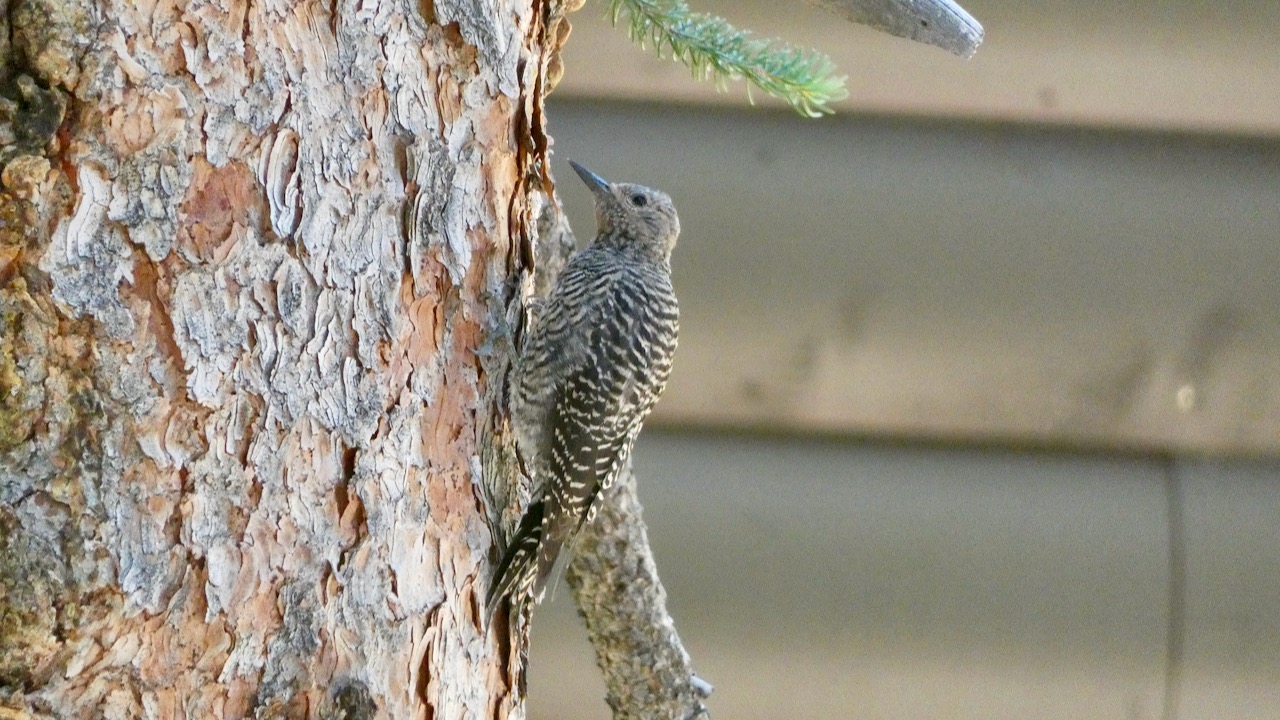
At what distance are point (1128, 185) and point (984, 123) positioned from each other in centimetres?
40

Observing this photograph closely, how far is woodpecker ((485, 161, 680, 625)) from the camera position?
2.03 m

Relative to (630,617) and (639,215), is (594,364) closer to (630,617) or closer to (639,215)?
(639,215)

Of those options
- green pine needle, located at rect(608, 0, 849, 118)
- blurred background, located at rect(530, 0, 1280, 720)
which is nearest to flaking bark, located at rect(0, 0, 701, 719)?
green pine needle, located at rect(608, 0, 849, 118)

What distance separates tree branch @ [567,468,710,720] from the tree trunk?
1.39 ft

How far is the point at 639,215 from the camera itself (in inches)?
103

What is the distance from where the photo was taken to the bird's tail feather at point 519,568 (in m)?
1.68

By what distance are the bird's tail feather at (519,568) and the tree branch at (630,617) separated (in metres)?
0.18

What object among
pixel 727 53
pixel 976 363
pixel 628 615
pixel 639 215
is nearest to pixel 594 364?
pixel 639 215

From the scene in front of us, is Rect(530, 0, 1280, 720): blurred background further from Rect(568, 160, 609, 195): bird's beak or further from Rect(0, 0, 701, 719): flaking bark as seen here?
Rect(0, 0, 701, 719): flaking bark

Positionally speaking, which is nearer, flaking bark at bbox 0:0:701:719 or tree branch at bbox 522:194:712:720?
flaking bark at bbox 0:0:701:719

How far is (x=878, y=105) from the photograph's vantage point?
2.95 metres

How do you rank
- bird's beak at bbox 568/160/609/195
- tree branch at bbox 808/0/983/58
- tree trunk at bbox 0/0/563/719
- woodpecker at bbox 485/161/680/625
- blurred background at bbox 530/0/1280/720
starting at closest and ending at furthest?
tree trunk at bbox 0/0/563/719 < tree branch at bbox 808/0/983/58 < woodpecker at bbox 485/161/680/625 < bird's beak at bbox 568/160/609/195 < blurred background at bbox 530/0/1280/720

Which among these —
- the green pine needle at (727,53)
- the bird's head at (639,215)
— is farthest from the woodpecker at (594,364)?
the green pine needle at (727,53)

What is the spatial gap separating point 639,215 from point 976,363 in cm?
99
